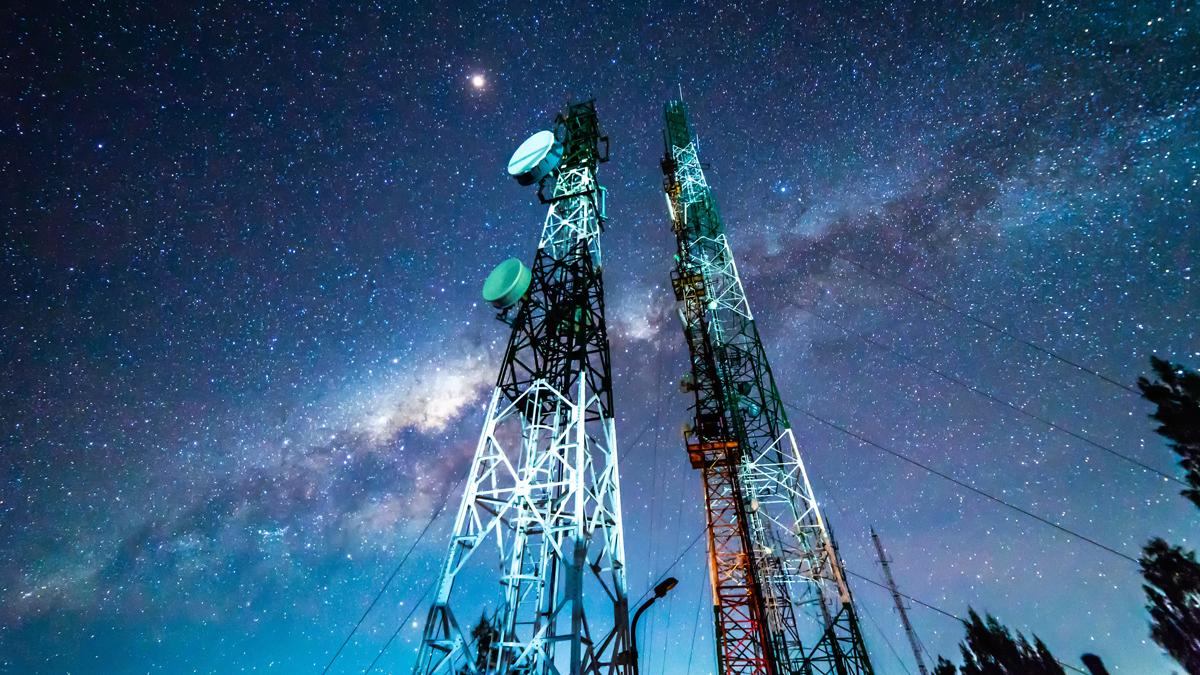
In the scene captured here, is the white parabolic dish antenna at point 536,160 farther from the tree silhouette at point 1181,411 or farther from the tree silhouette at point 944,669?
the tree silhouette at point 944,669

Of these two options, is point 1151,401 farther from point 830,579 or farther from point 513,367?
point 513,367

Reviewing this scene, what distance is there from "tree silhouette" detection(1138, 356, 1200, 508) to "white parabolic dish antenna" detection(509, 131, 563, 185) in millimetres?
29087

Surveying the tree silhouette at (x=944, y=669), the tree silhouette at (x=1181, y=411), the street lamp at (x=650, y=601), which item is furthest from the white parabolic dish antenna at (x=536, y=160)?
the tree silhouette at (x=944, y=669)

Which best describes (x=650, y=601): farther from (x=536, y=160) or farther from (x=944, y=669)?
(x=944, y=669)

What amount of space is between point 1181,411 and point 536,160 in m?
31.2

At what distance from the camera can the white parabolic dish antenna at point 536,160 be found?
55.8 feet

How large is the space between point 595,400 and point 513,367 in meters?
2.69

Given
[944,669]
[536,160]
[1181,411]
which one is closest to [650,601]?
[536,160]

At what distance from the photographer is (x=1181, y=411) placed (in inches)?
895

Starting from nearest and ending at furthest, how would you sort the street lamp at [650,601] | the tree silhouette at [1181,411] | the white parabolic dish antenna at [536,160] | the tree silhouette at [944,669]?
the street lamp at [650,601] < the white parabolic dish antenna at [536,160] < the tree silhouette at [1181,411] < the tree silhouette at [944,669]

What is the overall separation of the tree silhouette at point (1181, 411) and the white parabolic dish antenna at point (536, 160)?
29087 millimetres

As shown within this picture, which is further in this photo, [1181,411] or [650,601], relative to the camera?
[1181,411]

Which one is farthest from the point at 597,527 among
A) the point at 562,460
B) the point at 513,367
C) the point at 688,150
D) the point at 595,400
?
the point at 688,150

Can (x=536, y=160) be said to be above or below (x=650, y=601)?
above
